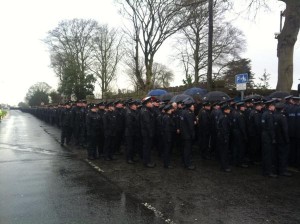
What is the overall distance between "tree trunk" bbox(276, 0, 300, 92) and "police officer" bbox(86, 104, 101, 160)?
302 inches

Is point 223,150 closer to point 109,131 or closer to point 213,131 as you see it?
point 213,131

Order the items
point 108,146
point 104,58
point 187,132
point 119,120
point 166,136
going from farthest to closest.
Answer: point 104,58
point 119,120
point 108,146
point 166,136
point 187,132

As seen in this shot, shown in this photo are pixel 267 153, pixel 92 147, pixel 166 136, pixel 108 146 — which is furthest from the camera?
pixel 92 147

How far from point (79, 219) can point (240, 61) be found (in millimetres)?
37912

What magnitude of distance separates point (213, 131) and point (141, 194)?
462 centimetres

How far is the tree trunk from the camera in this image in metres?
14.0

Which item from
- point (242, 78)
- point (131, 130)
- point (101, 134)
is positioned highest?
point (242, 78)

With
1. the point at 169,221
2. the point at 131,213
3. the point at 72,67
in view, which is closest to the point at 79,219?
the point at 131,213

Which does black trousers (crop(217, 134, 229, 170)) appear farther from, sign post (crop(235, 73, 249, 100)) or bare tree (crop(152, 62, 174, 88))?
bare tree (crop(152, 62, 174, 88))

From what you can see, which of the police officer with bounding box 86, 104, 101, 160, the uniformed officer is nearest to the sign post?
the uniformed officer

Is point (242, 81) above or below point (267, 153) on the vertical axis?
above

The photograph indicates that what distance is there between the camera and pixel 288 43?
14.3m

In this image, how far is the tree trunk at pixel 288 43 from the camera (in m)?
14.0

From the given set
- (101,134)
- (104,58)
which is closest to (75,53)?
(104,58)
